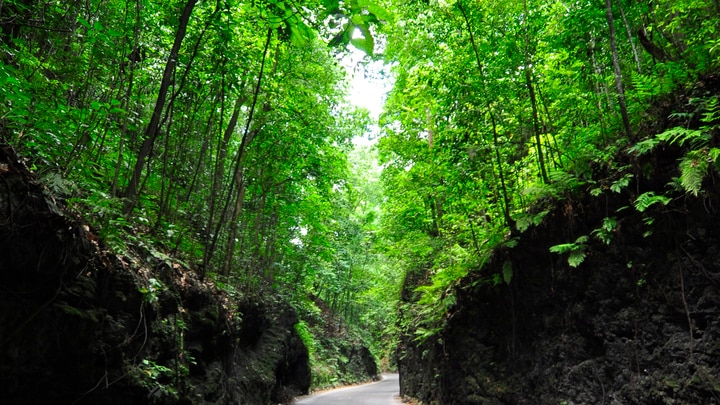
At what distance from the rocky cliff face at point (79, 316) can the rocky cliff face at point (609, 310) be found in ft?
19.4

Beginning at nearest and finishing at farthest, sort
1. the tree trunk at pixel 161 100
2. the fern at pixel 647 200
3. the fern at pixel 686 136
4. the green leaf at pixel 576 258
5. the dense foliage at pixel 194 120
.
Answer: the dense foliage at pixel 194 120
the fern at pixel 686 136
the fern at pixel 647 200
the tree trunk at pixel 161 100
the green leaf at pixel 576 258

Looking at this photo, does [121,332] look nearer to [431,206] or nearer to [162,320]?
[162,320]

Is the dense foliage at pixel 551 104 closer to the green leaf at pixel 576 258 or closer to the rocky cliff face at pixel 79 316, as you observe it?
the green leaf at pixel 576 258

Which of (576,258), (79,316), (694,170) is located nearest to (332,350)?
(576,258)

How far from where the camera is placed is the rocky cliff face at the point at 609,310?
4633mm

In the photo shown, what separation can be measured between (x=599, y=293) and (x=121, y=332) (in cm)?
653

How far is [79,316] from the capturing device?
13.5ft

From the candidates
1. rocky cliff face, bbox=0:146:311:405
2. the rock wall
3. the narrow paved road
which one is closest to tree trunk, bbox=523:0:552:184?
the rock wall

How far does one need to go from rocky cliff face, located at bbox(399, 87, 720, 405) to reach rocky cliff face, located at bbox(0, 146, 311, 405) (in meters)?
5.91

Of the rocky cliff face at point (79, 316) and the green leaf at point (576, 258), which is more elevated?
the green leaf at point (576, 258)

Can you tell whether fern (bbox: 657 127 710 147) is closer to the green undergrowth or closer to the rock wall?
the rock wall

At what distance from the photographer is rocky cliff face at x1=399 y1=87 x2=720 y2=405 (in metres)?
4.63

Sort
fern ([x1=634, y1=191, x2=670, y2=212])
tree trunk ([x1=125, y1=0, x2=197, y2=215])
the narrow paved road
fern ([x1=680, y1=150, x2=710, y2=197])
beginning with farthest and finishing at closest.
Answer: the narrow paved road < tree trunk ([x1=125, y1=0, x2=197, y2=215]) < fern ([x1=634, y1=191, x2=670, y2=212]) < fern ([x1=680, y1=150, x2=710, y2=197])

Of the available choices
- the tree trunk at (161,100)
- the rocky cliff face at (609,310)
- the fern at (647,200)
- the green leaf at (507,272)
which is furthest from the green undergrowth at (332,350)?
the fern at (647,200)
